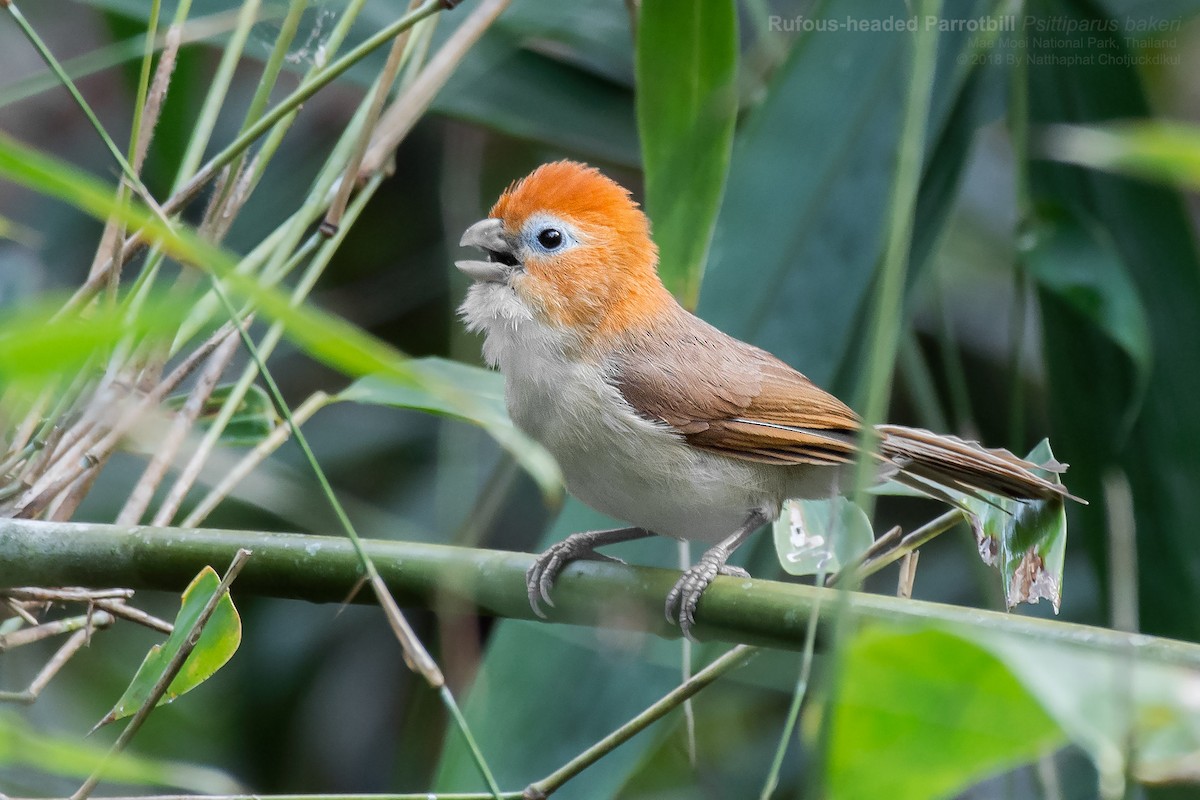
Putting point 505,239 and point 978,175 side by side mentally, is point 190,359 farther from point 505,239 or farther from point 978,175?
point 978,175

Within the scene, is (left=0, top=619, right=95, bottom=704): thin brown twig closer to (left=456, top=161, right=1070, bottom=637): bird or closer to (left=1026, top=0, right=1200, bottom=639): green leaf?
(left=456, top=161, right=1070, bottom=637): bird

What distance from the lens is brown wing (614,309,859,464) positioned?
2287 mm

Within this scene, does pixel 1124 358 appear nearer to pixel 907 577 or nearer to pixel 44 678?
pixel 907 577

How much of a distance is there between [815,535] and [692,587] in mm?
349

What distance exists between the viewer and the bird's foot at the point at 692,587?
164cm

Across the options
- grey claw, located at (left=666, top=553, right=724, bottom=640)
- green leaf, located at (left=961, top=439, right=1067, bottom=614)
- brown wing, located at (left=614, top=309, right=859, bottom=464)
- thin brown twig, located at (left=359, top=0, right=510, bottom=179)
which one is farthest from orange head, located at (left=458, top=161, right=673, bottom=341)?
green leaf, located at (left=961, top=439, right=1067, bottom=614)

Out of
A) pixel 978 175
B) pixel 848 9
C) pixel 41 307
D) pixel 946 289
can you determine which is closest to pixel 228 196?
pixel 41 307

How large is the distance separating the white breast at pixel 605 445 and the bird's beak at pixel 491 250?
3cm

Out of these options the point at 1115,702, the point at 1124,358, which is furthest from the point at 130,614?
the point at 1124,358

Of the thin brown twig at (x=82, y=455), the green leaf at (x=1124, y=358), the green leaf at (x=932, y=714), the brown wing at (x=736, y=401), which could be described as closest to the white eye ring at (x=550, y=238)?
the brown wing at (x=736, y=401)

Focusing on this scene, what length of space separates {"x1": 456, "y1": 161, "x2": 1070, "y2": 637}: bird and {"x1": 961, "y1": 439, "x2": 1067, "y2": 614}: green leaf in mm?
209

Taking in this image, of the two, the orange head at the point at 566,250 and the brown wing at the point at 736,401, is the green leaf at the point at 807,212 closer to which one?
the brown wing at the point at 736,401

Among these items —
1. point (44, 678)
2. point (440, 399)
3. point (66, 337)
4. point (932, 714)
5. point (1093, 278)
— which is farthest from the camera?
point (1093, 278)

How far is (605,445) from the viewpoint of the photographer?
221 cm
